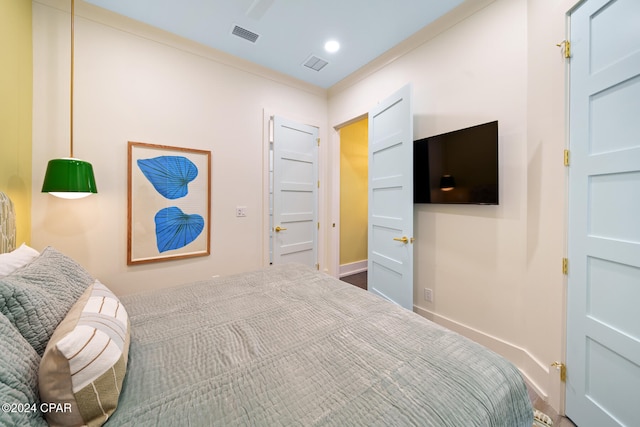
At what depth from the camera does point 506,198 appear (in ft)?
5.92

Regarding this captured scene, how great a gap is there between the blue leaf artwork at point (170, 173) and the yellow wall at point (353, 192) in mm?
2449

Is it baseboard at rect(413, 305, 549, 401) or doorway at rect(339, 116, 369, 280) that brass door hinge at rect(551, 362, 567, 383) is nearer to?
baseboard at rect(413, 305, 549, 401)

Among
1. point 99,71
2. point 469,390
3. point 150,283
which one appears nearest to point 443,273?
point 469,390

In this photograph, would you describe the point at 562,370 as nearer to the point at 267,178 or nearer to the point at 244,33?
the point at 267,178

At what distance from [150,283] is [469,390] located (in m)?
2.63

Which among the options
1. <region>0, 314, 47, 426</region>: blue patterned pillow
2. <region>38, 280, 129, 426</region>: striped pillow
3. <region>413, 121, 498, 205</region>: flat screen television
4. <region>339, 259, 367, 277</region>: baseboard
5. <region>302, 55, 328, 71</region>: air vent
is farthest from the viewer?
<region>339, 259, 367, 277</region>: baseboard

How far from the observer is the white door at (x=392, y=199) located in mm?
2203

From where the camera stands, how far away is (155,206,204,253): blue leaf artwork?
7.73 ft

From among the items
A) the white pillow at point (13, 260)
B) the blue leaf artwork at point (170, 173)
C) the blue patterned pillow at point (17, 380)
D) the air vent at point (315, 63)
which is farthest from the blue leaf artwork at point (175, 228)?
the air vent at point (315, 63)

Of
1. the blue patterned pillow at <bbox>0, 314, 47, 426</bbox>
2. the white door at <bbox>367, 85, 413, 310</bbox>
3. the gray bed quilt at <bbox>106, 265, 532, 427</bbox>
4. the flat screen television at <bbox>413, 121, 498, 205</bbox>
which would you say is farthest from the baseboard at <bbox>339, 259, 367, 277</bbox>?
the blue patterned pillow at <bbox>0, 314, 47, 426</bbox>

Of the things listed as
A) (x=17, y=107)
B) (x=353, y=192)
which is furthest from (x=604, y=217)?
(x=17, y=107)

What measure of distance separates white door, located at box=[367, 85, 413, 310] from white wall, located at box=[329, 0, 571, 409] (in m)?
0.24

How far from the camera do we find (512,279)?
1.79 metres

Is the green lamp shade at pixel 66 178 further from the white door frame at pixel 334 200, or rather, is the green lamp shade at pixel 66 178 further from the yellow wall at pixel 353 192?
the yellow wall at pixel 353 192
